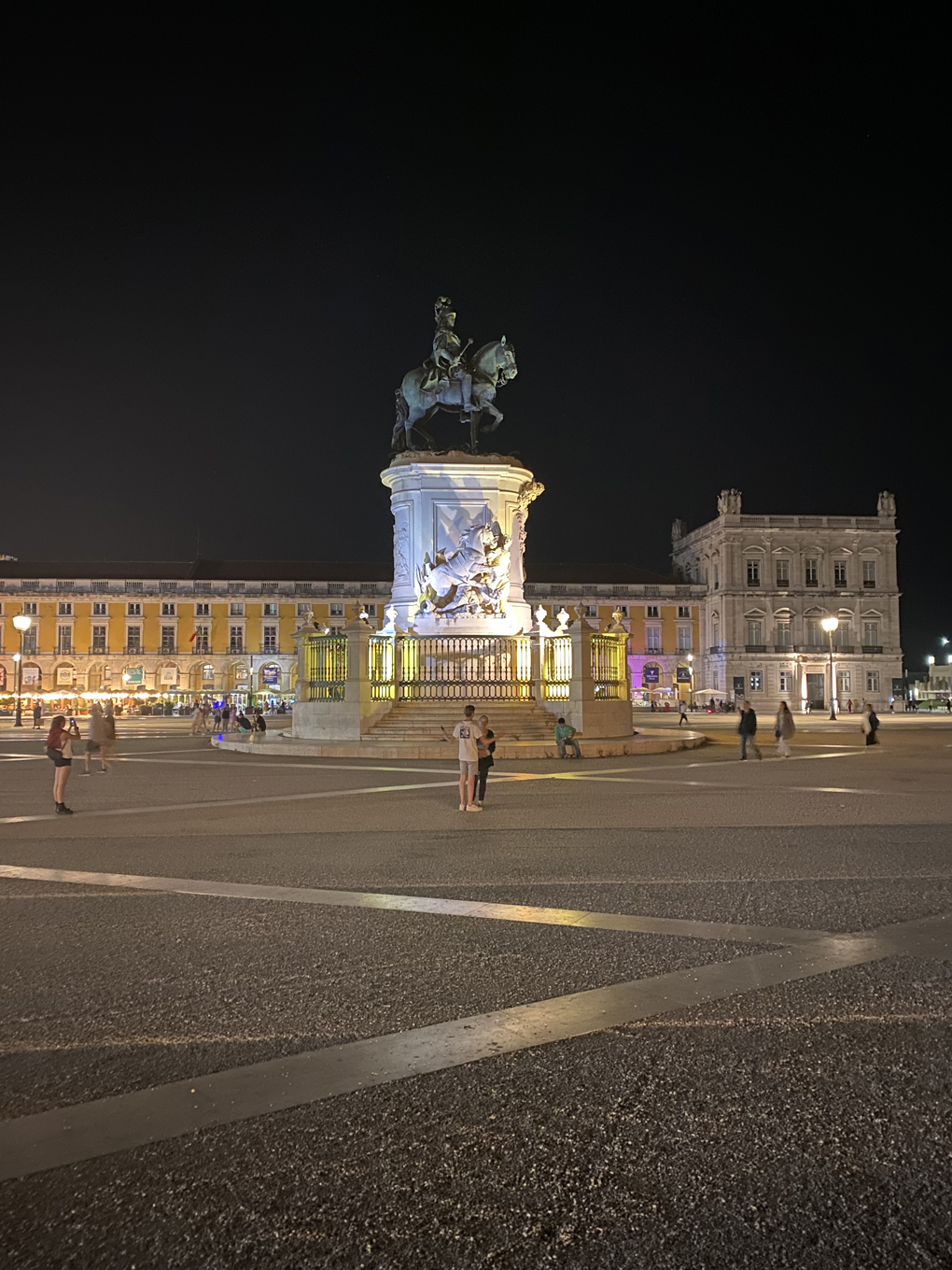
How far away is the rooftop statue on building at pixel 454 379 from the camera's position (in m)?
23.6

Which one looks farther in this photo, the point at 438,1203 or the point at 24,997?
the point at 24,997

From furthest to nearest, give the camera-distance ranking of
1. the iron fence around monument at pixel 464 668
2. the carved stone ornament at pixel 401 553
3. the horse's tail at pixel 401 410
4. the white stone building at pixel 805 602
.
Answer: the white stone building at pixel 805 602
the horse's tail at pixel 401 410
the carved stone ornament at pixel 401 553
the iron fence around monument at pixel 464 668

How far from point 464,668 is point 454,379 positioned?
6977 mm

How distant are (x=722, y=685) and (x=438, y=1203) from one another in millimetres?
77701

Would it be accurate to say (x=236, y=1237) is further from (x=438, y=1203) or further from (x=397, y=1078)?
(x=397, y=1078)

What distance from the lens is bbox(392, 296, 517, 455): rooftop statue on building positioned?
928 inches

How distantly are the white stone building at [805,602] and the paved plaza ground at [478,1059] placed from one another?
72372 mm

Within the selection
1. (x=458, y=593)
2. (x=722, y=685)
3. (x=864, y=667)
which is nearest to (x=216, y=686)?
(x=722, y=685)

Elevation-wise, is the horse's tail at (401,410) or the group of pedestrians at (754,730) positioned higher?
the horse's tail at (401,410)

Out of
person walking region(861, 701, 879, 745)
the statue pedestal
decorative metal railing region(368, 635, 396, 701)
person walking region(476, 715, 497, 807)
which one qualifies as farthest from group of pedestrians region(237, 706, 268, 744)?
person walking region(861, 701, 879, 745)

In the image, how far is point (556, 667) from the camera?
859 inches

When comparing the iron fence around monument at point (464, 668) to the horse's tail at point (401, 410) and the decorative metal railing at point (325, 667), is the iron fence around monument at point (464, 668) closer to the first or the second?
the decorative metal railing at point (325, 667)

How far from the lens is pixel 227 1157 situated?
8.78 feet

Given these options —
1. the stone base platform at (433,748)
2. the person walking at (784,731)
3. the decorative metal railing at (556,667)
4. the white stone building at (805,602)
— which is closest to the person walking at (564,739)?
the stone base platform at (433,748)
